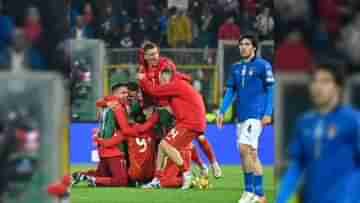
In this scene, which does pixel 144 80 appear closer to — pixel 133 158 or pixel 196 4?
pixel 133 158

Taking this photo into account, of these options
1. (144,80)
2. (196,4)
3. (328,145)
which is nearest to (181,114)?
(144,80)

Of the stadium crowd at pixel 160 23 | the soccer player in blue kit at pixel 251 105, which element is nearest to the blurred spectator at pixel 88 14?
the stadium crowd at pixel 160 23

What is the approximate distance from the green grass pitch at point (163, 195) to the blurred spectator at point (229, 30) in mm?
4087

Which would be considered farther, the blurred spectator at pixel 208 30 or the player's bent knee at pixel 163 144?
the blurred spectator at pixel 208 30

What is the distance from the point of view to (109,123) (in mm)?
14453

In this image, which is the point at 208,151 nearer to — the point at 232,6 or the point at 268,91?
the point at 268,91

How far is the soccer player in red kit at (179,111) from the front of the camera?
13.6m

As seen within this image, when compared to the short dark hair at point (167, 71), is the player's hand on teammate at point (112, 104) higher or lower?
lower

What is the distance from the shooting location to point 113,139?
1437cm

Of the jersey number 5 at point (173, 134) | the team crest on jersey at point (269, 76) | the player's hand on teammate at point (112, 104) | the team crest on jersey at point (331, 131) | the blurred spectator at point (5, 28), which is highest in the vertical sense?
the blurred spectator at point (5, 28)

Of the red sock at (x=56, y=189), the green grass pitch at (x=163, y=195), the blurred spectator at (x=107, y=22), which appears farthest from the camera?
the blurred spectator at (x=107, y=22)

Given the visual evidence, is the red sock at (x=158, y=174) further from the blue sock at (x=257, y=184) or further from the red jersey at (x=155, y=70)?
the blue sock at (x=257, y=184)

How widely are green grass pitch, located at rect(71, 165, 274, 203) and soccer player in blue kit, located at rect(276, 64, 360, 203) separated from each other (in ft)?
17.9

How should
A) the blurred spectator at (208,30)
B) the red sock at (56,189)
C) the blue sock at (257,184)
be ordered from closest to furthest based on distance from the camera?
the red sock at (56,189) → the blue sock at (257,184) → the blurred spectator at (208,30)
